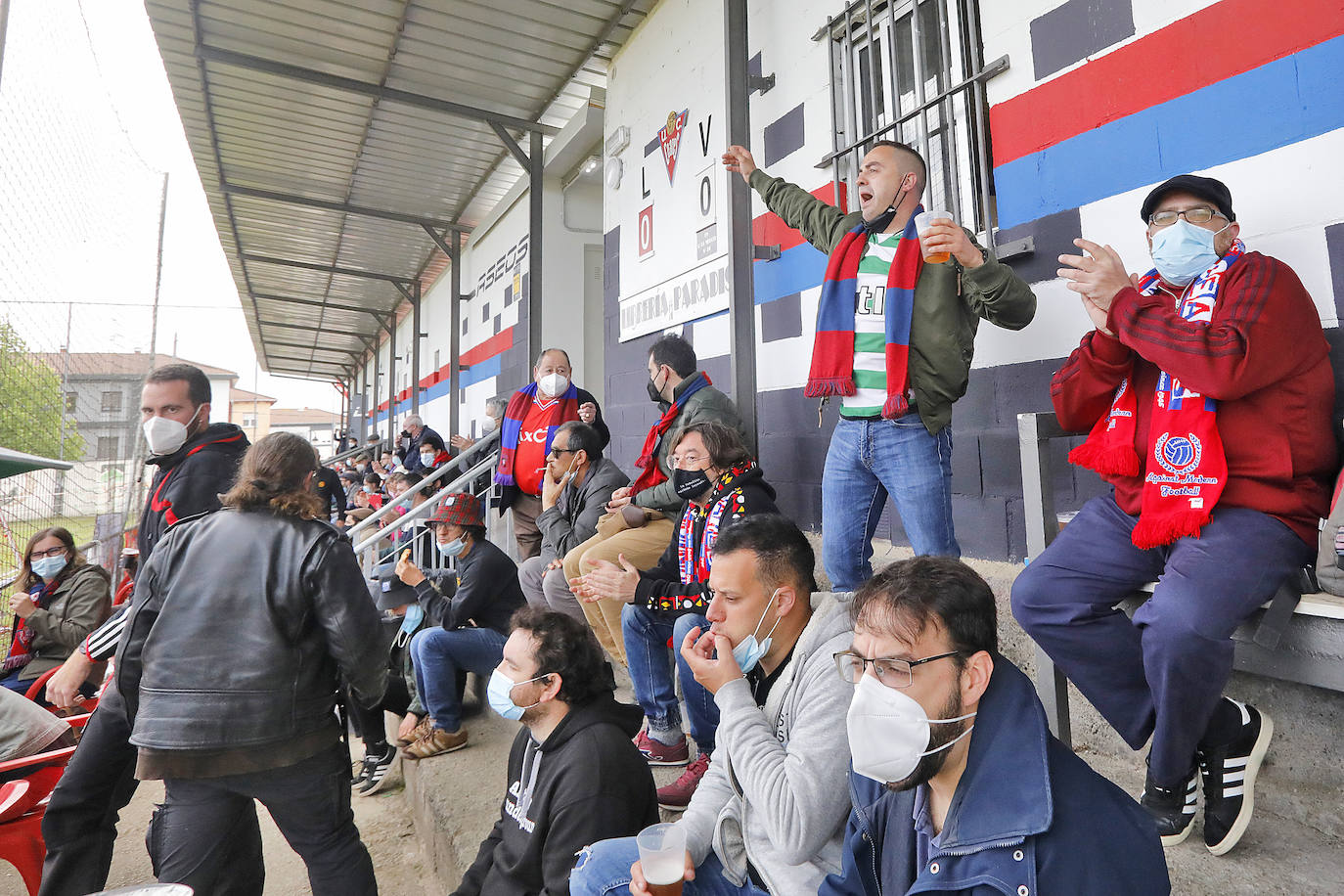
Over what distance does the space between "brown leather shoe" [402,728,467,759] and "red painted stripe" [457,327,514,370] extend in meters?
5.92

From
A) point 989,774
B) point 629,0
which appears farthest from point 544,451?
point 989,774

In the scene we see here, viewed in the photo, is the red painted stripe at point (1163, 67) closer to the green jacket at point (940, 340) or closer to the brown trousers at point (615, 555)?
the green jacket at point (940, 340)

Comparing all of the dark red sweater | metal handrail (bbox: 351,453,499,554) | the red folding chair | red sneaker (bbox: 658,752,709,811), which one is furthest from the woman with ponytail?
metal handrail (bbox: 351,453,499,554)

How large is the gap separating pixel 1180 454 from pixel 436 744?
2940mm

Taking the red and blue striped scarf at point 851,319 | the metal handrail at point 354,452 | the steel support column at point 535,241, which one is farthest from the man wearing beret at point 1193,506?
the metal handrail at point 354,452

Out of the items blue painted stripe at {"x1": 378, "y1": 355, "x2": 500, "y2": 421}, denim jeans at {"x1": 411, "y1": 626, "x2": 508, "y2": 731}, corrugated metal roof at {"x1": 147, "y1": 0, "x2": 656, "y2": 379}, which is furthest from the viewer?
blue painted stripe at {"x1": 378, "y1": 355, "x2": 500, "y2": 421}

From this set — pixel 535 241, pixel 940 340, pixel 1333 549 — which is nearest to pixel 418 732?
pixel 940 340

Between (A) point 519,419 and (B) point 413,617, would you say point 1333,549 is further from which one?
(A) point 519,419

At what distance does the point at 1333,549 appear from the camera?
1.45 m

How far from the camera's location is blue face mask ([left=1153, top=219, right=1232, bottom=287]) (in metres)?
1.71

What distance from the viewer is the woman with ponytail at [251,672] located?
70.3 inches

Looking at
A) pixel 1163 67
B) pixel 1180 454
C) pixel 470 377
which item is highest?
pixel 470 377

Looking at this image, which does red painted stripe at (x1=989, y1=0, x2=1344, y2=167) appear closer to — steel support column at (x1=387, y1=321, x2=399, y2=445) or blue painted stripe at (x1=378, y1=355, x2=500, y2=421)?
blue painted stripe at (x1=378, y1=355, x2=500, y2=421)

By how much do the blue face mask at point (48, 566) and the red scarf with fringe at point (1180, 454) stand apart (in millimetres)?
4624
